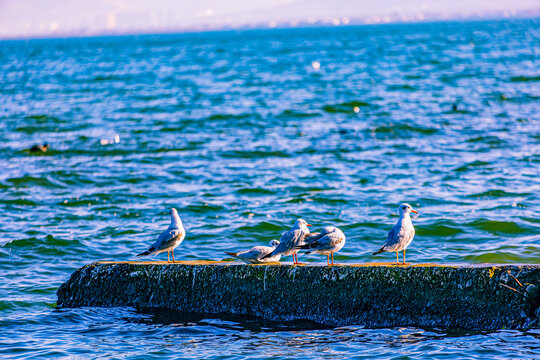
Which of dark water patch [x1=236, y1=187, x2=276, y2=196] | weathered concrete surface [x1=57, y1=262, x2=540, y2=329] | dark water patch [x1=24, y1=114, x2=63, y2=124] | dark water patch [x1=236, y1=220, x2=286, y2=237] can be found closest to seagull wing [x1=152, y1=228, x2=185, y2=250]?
weathered concrete surface [x1=57, y1=262, x2=540, y2=329]

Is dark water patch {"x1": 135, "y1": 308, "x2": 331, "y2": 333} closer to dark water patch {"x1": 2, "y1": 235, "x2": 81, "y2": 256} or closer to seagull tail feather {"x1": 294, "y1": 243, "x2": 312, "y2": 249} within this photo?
seagull tail feather {"x1": 294, "y1": 243, "x2": 312, "y2": 249}

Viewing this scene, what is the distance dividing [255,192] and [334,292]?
919cm

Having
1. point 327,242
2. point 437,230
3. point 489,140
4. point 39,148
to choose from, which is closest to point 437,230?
point 437,230

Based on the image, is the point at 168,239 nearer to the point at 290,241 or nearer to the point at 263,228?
the point at 290,241

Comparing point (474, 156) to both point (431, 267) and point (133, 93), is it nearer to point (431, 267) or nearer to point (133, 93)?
point (431, 267)

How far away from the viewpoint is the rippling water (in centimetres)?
773

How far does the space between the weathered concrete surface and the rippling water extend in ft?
0.64

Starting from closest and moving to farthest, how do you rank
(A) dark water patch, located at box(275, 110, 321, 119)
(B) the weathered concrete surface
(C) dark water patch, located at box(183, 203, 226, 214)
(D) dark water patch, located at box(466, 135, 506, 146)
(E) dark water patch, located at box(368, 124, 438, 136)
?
(B) the weathered concrete surface < (C) dark water patch, located at box(183, 203, 226, 214) < (D) dark water patch, located at box(466, 135, 506, 146) < (E) dark water patch, located at box(368, 124, 438, 136) < (A) dark water patch, located at box(275, 110, 321, 119)

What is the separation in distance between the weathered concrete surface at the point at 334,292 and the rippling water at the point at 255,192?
19 cm

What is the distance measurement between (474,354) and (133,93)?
40920mm

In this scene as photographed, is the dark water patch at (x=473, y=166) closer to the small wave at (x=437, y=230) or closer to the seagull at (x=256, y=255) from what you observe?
the small wave at (x=437, y=230)

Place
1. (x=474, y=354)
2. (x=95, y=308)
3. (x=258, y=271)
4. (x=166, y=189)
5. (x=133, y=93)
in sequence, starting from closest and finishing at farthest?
(x=474, y=354)
(x=258, y=271)
(x=95, y=308)
(x=166, y=189)
(x=133, y=93)

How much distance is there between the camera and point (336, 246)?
8.21 meters

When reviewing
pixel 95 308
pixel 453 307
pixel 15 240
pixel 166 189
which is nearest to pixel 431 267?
pixel 453 307
